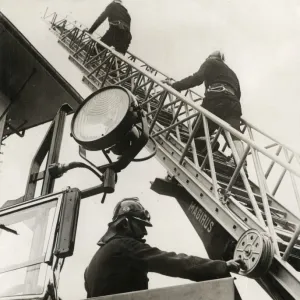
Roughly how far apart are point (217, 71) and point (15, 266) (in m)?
4.43

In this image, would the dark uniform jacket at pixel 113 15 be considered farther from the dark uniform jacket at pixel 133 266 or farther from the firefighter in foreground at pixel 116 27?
the dark uniform jacket at pixel 133 266

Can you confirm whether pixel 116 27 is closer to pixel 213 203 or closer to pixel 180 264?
pixel 213 203

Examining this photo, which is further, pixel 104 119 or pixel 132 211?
pixel 132 211

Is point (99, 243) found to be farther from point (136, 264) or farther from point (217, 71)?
point (217, 71)

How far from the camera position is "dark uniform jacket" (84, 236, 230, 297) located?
342 cm

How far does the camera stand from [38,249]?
3305 mm

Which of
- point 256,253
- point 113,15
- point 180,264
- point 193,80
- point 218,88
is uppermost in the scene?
point 113,15

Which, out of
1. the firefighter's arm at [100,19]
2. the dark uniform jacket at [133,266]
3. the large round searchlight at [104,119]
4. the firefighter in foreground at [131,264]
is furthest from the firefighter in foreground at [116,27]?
the dark uniform jacket at [133,266]

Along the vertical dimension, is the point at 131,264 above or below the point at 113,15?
below

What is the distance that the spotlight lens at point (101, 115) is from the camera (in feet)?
12.8

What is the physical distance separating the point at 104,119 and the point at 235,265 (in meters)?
1.59

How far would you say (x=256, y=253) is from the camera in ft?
12.3

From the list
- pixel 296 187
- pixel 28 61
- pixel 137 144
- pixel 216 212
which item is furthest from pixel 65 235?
pixel 28 61

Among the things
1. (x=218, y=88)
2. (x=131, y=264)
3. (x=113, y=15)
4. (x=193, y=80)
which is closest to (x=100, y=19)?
(x=113, y=15)
